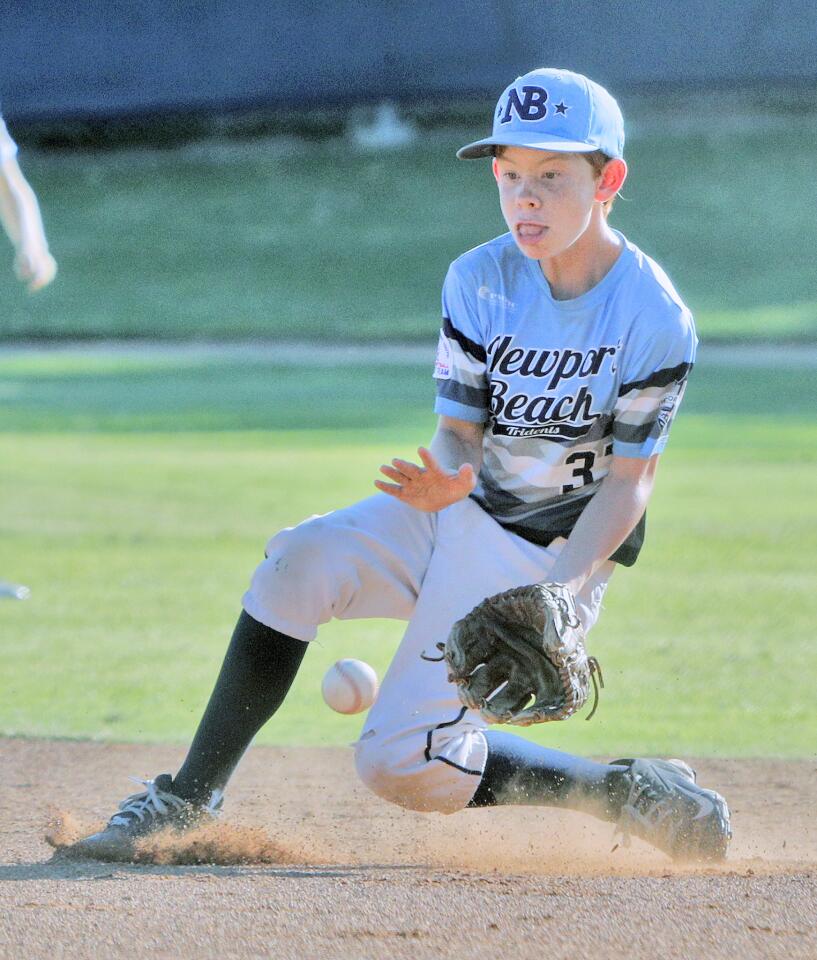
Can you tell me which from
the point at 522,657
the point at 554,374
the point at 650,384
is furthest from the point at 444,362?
the point at 522,657

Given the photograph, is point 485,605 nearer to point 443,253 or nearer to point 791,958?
point 791,958

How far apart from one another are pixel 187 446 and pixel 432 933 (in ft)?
30.0

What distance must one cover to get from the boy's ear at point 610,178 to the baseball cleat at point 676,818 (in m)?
1.35

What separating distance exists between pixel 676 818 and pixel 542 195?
56.9 inches

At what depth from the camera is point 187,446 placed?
11.8 metres

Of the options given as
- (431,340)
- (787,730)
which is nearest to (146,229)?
(431,340)

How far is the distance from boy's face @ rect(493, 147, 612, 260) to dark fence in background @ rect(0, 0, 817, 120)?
75.1 ft

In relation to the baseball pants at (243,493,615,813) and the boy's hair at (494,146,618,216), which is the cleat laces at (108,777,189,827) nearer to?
the baseball pants at (243,493,615,813)

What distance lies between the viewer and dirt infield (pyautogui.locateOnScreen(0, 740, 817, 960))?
110 inches

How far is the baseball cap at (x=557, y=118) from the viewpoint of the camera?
3.37 m

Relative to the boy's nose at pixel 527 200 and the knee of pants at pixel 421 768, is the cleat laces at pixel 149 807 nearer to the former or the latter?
the knee of pants at pixel 421 768

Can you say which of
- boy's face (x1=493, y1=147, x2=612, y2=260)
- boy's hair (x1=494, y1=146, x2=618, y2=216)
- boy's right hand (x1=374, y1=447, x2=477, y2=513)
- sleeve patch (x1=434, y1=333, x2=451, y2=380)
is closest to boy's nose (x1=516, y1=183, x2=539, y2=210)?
boy's face (x1=493, y1=147, x2=612, y2=260)

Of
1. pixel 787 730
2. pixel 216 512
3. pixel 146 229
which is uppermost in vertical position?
pixel 787 730

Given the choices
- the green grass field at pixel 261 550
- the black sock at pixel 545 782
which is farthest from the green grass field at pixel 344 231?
the black sock at pixel 545 782
